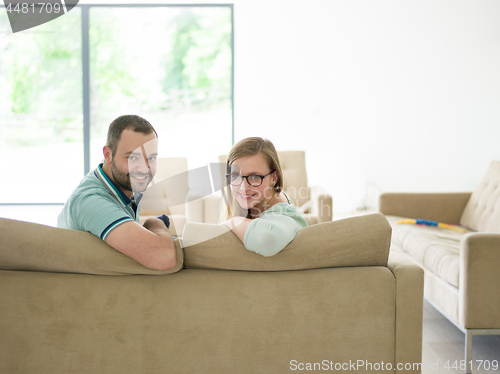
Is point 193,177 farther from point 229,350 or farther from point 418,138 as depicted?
point 229,350

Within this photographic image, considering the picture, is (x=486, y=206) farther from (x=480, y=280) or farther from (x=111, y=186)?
(x=111, y=186)

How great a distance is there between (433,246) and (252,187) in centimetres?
144

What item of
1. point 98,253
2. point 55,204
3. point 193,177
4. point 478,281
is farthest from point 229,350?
point 55,204

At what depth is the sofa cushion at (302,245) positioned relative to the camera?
1.07 m

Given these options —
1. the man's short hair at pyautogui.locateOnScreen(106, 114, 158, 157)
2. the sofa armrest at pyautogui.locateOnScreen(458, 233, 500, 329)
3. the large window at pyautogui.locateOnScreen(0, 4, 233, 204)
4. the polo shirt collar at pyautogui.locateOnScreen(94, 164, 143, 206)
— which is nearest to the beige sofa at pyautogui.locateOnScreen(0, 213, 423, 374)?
the polo shirt collar at pyautogui.locateOnScreen(94, 164, 143, 206)

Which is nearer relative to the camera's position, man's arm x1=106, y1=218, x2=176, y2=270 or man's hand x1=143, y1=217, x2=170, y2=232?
man's arm x1=106, y1=218, x2=176, y2=270

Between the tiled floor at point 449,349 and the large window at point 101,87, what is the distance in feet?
11.3

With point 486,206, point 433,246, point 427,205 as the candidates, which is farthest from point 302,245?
point 427,205

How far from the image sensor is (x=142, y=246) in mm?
1037

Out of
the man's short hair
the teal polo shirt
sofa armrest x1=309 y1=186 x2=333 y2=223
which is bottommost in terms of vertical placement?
sofa armrest x1=309 y1=186 x2=333 y2=223

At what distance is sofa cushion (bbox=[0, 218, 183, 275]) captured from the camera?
40.8 inches

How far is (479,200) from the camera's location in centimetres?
289

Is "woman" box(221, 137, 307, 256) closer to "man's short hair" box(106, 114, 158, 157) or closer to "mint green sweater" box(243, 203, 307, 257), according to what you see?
"mint green sweater" box(243, 203, 307, 257)

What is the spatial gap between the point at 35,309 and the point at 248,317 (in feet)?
1.81
